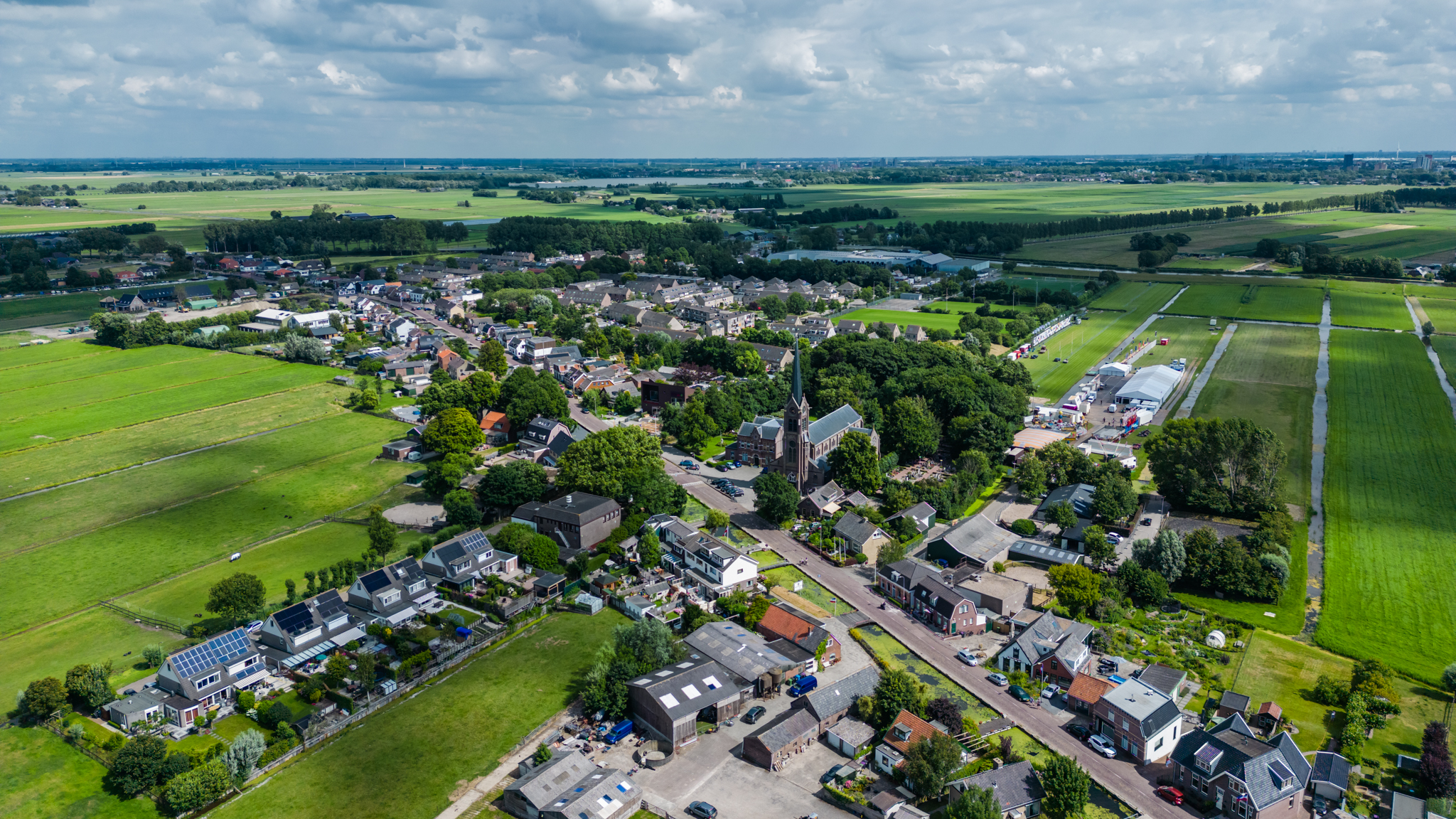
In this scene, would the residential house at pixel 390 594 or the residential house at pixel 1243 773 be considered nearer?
the residential house at pixel 1243 773

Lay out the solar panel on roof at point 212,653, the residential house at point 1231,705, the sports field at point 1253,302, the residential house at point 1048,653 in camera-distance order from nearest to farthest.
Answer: the residential house at point 1231,705
the solar panel on roof at point 212,653
the residential house at point 1048,653
the sports field at point 1253,302

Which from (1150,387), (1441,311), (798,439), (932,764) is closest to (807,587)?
(798,439)

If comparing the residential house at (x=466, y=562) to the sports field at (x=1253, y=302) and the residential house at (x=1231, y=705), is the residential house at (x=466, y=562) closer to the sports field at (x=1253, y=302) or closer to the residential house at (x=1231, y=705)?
the residential house at (x=1231, y=705)

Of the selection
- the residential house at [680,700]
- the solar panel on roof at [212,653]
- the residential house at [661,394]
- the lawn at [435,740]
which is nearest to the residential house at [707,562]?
the lawn at [435,740]

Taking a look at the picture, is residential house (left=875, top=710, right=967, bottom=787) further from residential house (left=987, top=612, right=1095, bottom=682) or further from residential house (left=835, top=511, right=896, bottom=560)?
residential house (left=835, top=511, right=896, bottom=560)

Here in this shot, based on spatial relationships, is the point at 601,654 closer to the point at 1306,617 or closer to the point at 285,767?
the point at 285,767

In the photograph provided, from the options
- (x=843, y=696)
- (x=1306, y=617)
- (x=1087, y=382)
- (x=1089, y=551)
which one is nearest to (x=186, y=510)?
(x=843, y=696)
